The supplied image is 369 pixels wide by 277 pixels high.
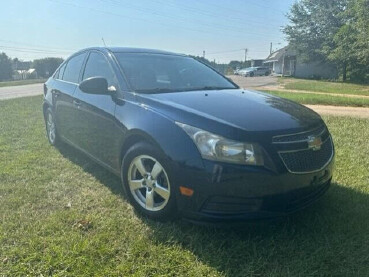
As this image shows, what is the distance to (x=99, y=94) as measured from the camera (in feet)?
11.3

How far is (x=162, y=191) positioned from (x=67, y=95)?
241cm

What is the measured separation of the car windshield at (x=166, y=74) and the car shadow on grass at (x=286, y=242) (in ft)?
4.56

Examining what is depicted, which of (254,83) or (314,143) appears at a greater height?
(314,143)

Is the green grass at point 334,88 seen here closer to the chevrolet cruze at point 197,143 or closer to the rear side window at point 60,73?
the rear side window at point 60,73

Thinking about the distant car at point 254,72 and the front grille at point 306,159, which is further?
the distant car at point 254,72

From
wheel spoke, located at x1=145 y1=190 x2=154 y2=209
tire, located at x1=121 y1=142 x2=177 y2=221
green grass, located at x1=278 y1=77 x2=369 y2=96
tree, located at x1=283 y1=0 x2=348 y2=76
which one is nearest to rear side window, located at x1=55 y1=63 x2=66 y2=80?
tire, located at x1=121 y1=142 x2=177 y2=221

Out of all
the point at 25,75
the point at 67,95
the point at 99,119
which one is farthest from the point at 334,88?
the point at 25,75

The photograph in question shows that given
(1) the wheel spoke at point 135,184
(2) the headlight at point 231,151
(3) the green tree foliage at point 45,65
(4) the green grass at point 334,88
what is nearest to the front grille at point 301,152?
(2) the headlight at point 231,151

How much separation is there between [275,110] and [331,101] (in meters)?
9.67

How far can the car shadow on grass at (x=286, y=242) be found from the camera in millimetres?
2314

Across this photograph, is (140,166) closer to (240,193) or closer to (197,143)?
(197,143)

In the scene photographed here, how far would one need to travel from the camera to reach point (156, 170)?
2.76m

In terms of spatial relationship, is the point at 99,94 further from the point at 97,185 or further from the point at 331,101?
the point at 331,101

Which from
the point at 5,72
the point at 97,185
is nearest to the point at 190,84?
the point at 97,185
